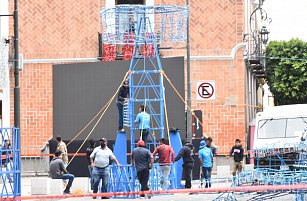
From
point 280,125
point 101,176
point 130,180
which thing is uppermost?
point 280,125

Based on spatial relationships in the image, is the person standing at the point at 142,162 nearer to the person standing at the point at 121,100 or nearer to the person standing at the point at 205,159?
the person standing at the point at 121,100

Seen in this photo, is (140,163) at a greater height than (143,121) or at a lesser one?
lesser

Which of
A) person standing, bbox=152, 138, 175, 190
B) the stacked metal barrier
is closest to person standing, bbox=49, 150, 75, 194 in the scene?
the stacked metal barrier

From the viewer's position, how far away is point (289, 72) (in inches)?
2255

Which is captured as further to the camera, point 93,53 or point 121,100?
point 93,53

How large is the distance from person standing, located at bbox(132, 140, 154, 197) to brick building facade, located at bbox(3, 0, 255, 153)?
16.2 meters

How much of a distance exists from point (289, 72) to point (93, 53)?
18659mm

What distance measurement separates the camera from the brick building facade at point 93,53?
40.7m

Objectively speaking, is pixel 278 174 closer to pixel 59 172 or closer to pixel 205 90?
pixel 59 172

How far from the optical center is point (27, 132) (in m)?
41.6

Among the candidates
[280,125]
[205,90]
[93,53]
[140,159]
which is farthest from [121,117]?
[93,53]

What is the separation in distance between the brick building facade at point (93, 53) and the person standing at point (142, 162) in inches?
636

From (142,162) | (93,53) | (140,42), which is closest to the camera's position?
(142,162)

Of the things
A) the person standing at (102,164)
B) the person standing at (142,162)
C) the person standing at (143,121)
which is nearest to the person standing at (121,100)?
the person standing at (143,121)
